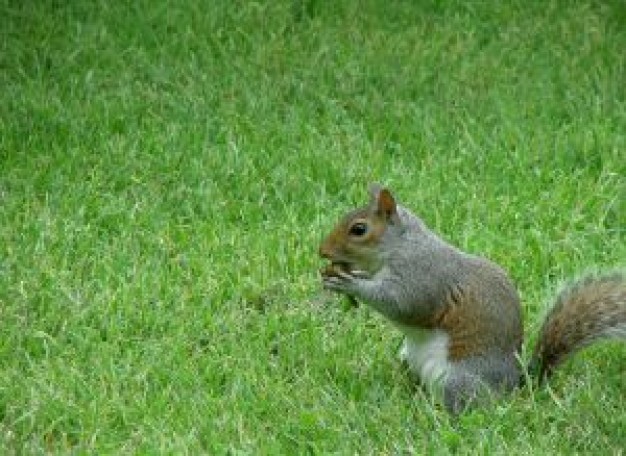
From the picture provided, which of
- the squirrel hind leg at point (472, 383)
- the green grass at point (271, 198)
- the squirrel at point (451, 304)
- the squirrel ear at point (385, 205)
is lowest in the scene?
the green grass at point (271, 198)

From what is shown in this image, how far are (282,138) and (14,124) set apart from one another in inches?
38.2

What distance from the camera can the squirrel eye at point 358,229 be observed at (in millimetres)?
4109

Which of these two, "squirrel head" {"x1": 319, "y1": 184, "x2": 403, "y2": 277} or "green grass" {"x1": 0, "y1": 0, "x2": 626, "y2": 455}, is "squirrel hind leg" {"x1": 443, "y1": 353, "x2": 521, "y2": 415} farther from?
"squirrel head" {"x1": 319, "y1": 184, "x2": 403, "y2": 277}

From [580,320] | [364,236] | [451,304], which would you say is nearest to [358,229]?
[364,236]

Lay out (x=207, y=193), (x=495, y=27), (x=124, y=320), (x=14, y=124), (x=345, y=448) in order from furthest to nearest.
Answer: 1. (x=495, y=27)
2. (x=14, y=124)
3. (x=207, y=193)
4. (x=124, y=320)
5. (x=345, y=448)

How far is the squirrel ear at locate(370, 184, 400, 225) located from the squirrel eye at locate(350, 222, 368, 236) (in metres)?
0.05

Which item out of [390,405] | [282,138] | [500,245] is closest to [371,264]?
[390,405]

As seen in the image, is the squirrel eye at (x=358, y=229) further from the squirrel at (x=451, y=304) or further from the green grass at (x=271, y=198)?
the green grass at (x=271, y=198)

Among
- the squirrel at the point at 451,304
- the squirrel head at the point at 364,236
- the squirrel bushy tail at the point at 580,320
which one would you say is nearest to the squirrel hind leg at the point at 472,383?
the squirrel at the point at 451,304

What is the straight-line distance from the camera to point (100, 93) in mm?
6250

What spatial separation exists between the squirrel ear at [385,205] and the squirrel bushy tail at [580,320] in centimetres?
46

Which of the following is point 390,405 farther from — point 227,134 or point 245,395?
point 227,134

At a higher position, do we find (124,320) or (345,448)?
(345,448)

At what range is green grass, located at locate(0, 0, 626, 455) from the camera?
3.97m
